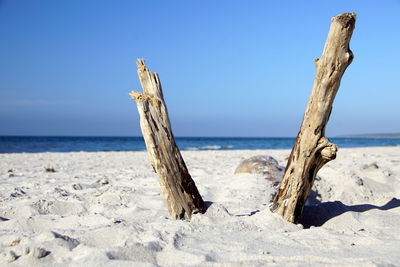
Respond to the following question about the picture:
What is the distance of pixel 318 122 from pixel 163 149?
138 cm

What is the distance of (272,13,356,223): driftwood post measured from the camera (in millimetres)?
3164

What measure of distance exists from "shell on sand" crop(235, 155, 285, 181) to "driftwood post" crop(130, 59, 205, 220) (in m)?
2.77

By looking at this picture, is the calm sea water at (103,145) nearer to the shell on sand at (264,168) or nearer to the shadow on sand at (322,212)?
the shell on sand at (264,168)

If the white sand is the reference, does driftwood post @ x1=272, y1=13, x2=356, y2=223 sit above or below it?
above

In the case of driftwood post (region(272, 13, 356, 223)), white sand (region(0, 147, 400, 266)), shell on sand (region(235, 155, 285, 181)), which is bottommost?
white sand (region(0, 147, 400, 266))

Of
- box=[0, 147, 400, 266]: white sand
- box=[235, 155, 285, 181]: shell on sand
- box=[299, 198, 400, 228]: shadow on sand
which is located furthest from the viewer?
box=[235, 155, 285, 181]: shell on sand

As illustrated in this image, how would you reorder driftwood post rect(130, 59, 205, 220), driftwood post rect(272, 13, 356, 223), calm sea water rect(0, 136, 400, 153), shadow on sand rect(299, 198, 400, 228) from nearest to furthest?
driftwood post rect(272, 13, 356, 223) → driftwood post rect(130, 59, 205, 220) → shadow on sand rect(299, 198, 400, 228) → calm sea water rect(0, 136, 400, 153)

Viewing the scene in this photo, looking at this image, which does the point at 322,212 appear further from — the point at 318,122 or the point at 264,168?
the point at 264,168

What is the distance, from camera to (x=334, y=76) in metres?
3.21

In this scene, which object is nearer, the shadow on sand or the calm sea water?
the shadow on sand

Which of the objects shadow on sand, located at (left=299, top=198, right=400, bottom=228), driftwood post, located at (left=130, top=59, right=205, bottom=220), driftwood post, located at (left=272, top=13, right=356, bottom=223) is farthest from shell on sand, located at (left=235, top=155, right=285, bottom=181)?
driftwood post, located at (left=130, top=59, right=205, bottom=220)

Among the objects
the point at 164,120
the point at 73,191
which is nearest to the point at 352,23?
the point at 164,120

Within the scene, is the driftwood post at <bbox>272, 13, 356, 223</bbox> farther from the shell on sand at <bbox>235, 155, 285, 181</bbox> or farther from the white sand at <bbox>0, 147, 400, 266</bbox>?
the shell on sand at <bbox>235, 155, 285, 181</bbox>

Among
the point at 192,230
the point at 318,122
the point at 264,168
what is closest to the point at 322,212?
the point at 318,122
